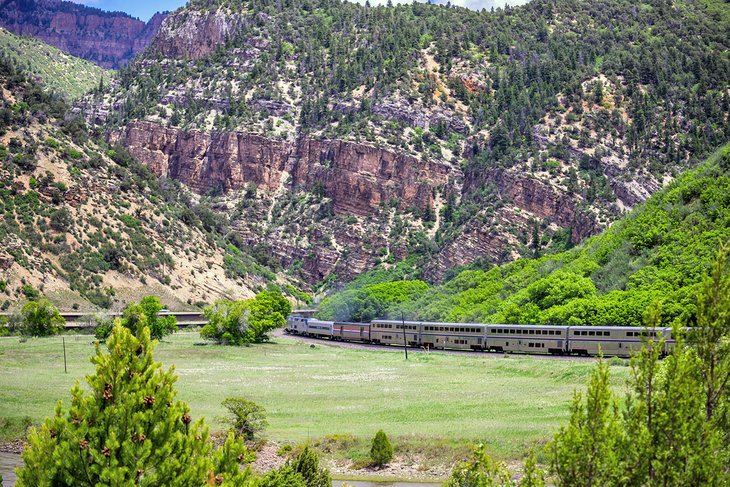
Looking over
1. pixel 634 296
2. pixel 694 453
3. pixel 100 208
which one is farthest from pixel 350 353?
pixel 694 453

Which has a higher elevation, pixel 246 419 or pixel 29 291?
pixel 29 291

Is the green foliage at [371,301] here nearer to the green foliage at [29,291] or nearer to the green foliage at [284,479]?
the green foliage at [29,291]

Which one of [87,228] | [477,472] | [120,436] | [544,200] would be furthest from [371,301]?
[120,436]

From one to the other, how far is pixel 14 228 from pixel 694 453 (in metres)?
121

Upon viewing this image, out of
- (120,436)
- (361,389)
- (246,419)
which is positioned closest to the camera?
(120,436)

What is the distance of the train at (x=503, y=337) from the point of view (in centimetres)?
7825

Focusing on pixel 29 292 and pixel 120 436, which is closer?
pixel 120 436

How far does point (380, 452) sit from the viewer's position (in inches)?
1706

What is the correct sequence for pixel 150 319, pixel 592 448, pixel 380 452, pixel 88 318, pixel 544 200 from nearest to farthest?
pixel 592 448 → pixel 380 452 → pixel 150 319 → pixel 88 318 → pixel 544 200

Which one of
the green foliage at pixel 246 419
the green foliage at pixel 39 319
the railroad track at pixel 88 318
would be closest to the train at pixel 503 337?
the railroad track at pixel 88 318

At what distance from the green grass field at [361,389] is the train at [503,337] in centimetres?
380

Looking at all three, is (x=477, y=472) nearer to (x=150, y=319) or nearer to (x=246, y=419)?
(x=246, y=419)

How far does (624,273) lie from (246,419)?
212 ft

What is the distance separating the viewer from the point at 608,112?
7229 inches
